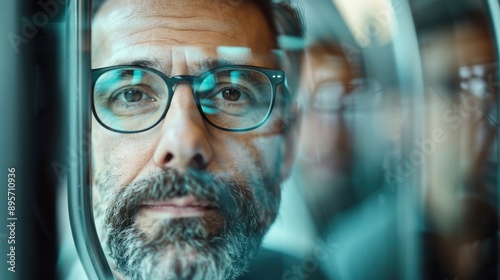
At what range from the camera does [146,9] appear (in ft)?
3.48

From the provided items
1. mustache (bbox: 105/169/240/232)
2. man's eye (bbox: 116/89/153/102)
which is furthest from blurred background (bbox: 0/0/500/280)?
man's eye (bbox: 116/89/153/102)

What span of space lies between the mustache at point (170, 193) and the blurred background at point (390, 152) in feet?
0.36

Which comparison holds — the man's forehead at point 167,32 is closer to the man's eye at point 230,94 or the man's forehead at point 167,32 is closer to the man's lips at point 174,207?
the man's eye at point 230,94

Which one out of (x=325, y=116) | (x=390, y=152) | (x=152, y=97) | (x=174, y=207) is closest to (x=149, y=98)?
(x=152, y=97)

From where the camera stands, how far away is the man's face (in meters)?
1.03

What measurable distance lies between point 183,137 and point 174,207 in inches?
5.7

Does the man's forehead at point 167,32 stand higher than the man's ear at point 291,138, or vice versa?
the man's forehead at point 167,32

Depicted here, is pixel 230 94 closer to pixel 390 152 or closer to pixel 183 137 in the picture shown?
pixel 183 137

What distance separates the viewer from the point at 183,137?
1.03 metres

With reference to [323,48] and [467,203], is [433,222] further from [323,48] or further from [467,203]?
[323,48]

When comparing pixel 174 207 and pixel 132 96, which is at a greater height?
pixel 132 96

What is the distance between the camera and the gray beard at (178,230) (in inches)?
40.8

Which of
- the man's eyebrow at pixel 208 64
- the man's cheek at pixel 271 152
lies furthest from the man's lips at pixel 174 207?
the man's eyebrow at pixel 208 64

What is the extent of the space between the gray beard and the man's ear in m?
0.06
